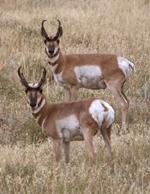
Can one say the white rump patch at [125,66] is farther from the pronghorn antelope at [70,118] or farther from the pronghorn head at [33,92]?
the pronghorn head at [33,92]

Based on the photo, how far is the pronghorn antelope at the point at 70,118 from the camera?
7.28 m

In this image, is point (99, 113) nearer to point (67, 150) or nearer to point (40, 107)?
point (67, 150)

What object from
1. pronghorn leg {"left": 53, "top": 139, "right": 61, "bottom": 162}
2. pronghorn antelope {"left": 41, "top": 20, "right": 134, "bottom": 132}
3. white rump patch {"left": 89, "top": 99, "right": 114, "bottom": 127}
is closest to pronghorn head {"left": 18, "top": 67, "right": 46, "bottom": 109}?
pronghorn leg {"left": 53, "top": 139, "right": 61, "bottom": 162}

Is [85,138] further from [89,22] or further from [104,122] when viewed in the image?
[89,22]

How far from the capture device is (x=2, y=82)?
454 inches

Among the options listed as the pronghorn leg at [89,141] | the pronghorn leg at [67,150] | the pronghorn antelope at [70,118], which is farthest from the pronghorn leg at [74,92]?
the pronghorn leg at [89,141]

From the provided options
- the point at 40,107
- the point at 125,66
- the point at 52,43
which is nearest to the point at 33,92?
the point at 40,107

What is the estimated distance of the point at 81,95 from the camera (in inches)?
436

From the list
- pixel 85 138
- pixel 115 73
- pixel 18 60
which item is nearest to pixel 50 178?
pixel 85 138

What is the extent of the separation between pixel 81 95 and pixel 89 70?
38.2 inches

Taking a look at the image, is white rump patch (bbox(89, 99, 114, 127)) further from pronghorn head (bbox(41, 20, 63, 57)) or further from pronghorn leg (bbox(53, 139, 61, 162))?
pronghorn head (bbox(41, 20, 63, 57))

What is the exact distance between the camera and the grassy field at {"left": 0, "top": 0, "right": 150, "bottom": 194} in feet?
21.9

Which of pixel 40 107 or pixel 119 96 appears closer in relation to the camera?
pixel 40 107

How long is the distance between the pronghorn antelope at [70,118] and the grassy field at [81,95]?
9.7 inches
